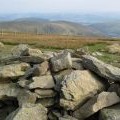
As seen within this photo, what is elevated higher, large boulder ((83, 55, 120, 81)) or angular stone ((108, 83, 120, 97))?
large boulder ((83, 55, 120, 81))

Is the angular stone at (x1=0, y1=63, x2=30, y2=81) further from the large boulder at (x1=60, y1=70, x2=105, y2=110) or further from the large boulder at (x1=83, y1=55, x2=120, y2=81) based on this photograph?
the large boulder at (x1=83, y1=55, x2=120, y2=81)

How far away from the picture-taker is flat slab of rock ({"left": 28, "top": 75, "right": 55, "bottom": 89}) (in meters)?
19.2

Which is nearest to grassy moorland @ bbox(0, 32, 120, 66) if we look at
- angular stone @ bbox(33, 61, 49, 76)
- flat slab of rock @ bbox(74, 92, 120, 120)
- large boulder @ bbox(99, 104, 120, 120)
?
angular stone @ bbox(33, 61, 49, 76)

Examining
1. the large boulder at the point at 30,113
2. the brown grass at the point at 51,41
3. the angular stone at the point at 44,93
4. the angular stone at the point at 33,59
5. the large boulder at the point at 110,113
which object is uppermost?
the angular stone at the point at 33,59

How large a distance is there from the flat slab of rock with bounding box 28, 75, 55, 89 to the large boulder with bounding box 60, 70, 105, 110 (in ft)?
4.11

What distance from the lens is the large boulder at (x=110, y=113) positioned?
17.0 metres

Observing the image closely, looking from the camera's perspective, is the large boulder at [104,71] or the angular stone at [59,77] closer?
the angular stone at [59,77]

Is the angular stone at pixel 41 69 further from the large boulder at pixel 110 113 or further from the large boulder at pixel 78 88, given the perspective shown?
the large boulder at pixel 110 113

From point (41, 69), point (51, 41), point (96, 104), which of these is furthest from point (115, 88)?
point (51, 41)

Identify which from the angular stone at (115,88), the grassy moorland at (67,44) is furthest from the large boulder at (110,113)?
the grassy moorland at (67,44)

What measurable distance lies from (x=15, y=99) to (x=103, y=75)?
17.7 feet

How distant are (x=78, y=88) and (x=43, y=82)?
216 centimetres

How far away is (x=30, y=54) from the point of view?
23.7 m

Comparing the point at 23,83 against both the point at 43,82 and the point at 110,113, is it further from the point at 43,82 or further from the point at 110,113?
the point at 110,113
